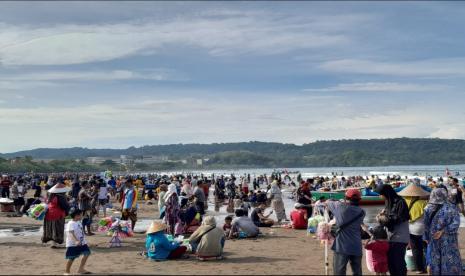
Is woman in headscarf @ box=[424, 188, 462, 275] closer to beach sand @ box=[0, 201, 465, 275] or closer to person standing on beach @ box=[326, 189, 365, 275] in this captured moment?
person standing on beach @ box=[326, 189, 365, 275]

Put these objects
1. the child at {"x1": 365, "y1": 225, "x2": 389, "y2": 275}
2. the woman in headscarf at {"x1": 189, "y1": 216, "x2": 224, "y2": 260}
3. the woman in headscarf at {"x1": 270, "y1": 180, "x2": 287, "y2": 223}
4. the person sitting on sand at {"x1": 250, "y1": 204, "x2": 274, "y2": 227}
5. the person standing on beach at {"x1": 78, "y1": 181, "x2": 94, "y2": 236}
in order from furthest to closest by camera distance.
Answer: the woman in headscarf at {"x1": 270, "y1": 180, "x2": 287, "y2": 223}
the person sitting on sand at {"x1": 250, "y1": 204, "x2": 274, "y2": 227}
the person standing on beach at {"x1": 78, "y1": 181, "x2": 94, "y2": 236}
the woman in headscarf at {"x1": 189, "y1": 216, "x2": 224, "y2": 260}
the child at {"x1": 365, "y1": 225, "x2": 389, "y2": 275}

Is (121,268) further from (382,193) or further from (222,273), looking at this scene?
(382,193)

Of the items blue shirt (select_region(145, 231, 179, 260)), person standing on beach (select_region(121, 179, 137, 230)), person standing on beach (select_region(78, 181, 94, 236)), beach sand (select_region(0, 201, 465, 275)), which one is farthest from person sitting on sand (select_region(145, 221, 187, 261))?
person standing on beach (select_region(78, 181, 94, 236))

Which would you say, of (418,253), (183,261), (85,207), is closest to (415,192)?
(418,253)

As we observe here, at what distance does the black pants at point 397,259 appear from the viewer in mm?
8469

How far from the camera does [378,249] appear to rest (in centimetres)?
887

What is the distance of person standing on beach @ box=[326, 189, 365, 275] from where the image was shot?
782 cm

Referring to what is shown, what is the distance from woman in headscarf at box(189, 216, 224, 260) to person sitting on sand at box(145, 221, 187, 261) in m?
0.39

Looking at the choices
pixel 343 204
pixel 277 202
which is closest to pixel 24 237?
pixel 277 202

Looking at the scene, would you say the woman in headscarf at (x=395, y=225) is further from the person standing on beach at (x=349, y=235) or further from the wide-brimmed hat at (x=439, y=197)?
the person standing on beach at (x=349, y=235)

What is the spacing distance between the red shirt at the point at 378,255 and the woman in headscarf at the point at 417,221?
0.89 meters

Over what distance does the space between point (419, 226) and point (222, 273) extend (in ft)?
12.3

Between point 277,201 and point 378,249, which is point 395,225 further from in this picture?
point 277,201

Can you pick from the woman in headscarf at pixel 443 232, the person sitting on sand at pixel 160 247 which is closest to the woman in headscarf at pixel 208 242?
the person sitting on sand at pixel 160 247
